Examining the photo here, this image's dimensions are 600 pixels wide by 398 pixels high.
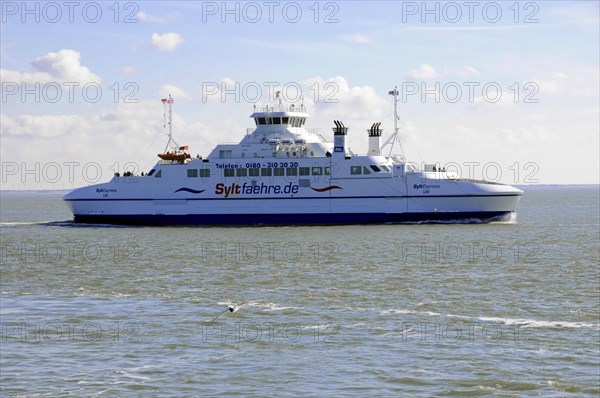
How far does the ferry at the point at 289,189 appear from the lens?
62500mm

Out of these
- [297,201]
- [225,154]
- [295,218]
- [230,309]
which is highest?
[225,154]

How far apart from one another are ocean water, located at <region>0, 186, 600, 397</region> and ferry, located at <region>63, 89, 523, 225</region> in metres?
14.2

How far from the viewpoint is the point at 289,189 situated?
64125 mm

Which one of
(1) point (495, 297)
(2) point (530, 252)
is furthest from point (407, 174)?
(1) point (495, 297)

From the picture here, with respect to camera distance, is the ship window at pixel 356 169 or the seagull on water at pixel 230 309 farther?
the ship window at pixel 356 169

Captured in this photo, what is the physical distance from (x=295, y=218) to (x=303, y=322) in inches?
1529

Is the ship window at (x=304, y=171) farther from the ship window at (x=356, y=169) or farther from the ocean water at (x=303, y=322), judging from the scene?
the ocean water at (x=303, y=322)

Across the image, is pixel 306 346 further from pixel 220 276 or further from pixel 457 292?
pixel 220 276

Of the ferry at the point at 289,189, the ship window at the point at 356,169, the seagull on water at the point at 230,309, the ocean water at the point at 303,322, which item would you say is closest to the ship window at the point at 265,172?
the ferry at the point at 289,189

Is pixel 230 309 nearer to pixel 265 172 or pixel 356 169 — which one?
pixel 356 169

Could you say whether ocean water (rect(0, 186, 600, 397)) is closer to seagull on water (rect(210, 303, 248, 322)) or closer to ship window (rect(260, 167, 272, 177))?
seagull on water (rect(210, 303, 248, 322))

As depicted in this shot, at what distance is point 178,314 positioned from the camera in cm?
2662

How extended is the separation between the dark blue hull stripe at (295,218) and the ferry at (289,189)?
75mm

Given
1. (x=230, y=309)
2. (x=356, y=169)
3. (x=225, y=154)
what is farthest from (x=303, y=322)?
(x=225, y=154)
